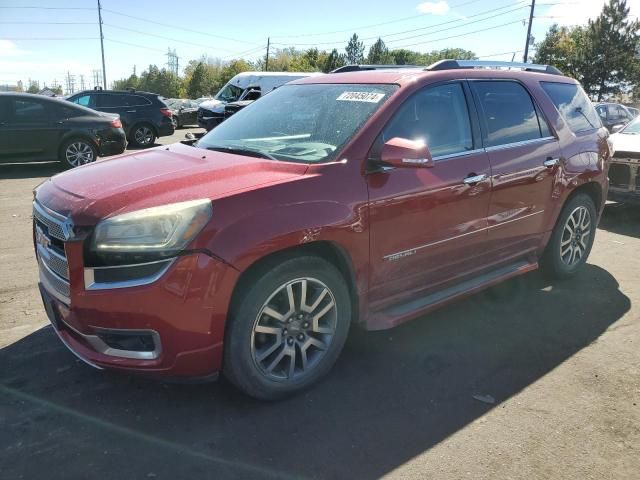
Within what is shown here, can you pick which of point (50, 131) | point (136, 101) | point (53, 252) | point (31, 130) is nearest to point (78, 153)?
point (50, 131)

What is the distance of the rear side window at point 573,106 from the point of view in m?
4.57

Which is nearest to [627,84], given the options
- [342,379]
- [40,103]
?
[40,103]

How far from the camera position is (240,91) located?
19.3 metres

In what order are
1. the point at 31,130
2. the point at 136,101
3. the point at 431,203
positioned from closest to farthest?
the point at 431,203, the point at 31,130, the point at 136,101

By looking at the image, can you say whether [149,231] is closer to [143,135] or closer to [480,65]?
[480,65]

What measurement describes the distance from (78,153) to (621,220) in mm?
10007

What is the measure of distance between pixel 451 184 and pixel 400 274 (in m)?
0.70

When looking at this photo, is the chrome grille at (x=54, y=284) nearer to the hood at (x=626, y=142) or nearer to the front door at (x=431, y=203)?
the front door at (x=431, y=203)

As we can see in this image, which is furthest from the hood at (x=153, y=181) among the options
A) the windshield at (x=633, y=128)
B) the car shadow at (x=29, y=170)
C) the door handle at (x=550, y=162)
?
the car shadow at (x=29, y=170)

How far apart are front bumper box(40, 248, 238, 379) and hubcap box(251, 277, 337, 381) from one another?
0.89 feet

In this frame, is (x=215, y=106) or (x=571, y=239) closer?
(x=571, y=239)

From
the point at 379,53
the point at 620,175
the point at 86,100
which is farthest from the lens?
the point at 379,53

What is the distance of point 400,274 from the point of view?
3.28m

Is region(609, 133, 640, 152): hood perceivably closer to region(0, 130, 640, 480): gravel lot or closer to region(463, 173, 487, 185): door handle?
region(0, 130, 640, 480): gravel lot
